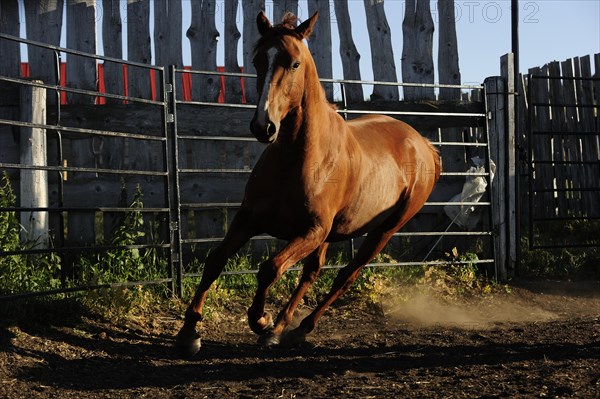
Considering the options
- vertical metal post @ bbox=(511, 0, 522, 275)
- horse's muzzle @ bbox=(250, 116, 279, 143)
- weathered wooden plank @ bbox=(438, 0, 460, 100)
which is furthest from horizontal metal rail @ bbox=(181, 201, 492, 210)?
horse's muzzle @ bbox=(250, 116, 279, 143)

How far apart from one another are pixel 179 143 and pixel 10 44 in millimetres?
1922

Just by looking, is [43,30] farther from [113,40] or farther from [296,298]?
[296,298]

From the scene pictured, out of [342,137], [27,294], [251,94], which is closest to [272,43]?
[342,137]

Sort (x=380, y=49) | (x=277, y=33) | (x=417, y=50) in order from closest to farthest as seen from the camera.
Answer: (x=277, y=33) → (x=380, y=49) → (x=417, y=50)

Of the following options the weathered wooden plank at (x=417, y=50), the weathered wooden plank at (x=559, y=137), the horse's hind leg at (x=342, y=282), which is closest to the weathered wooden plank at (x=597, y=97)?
the weathered wooden plank at (x=559, y=137)

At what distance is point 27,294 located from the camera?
5.20 m

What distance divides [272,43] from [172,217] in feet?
9.66

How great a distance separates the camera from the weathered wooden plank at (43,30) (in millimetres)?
7680

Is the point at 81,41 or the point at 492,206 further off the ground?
the point at 81,41

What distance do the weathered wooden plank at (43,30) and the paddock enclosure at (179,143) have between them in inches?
0.6

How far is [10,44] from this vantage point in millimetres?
7570

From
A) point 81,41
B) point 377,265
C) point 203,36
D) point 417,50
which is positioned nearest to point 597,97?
point 417,50

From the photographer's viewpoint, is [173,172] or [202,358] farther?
[173,172]

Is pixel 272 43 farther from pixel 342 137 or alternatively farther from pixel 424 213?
pixel 424 213
